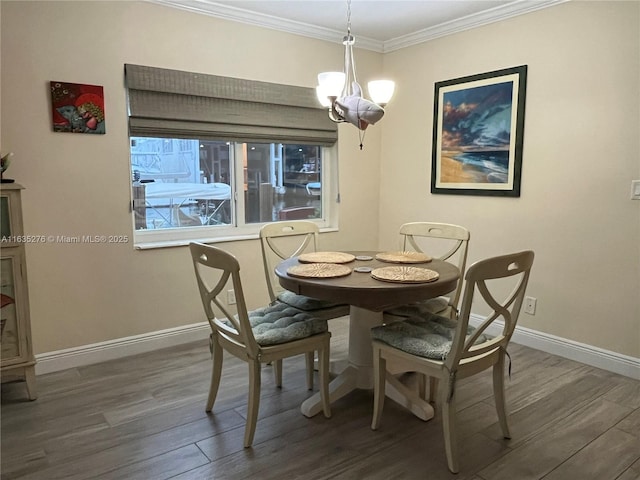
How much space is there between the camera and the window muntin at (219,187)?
125 inches

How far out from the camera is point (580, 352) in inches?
119

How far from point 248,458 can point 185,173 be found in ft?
6.70

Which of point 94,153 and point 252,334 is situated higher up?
point 94,153

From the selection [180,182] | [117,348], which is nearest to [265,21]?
[180,182]

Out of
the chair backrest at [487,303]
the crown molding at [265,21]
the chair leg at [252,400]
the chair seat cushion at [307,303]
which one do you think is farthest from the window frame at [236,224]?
the chair backrest at [487,303]

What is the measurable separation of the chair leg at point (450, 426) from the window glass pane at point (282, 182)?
2211 mm

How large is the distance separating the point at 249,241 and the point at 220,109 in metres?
0.98

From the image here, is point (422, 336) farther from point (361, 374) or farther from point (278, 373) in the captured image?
point (278, 373)

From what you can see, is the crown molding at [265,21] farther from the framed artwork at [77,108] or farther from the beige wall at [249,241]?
the framed artwork at [77,108]

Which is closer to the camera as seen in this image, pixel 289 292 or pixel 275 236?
pixel 289 292

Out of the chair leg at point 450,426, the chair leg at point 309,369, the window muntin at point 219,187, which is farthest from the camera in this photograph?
the window muntin at point 219,187

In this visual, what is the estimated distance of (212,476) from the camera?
1.87 meters

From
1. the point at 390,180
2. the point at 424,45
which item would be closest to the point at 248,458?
the point at 390,180

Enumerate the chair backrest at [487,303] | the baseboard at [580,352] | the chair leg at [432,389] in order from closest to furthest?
1. the chair backrest at [487,303]
2. the chair leg at [432,389]
3. the baseboard at [580,352]
